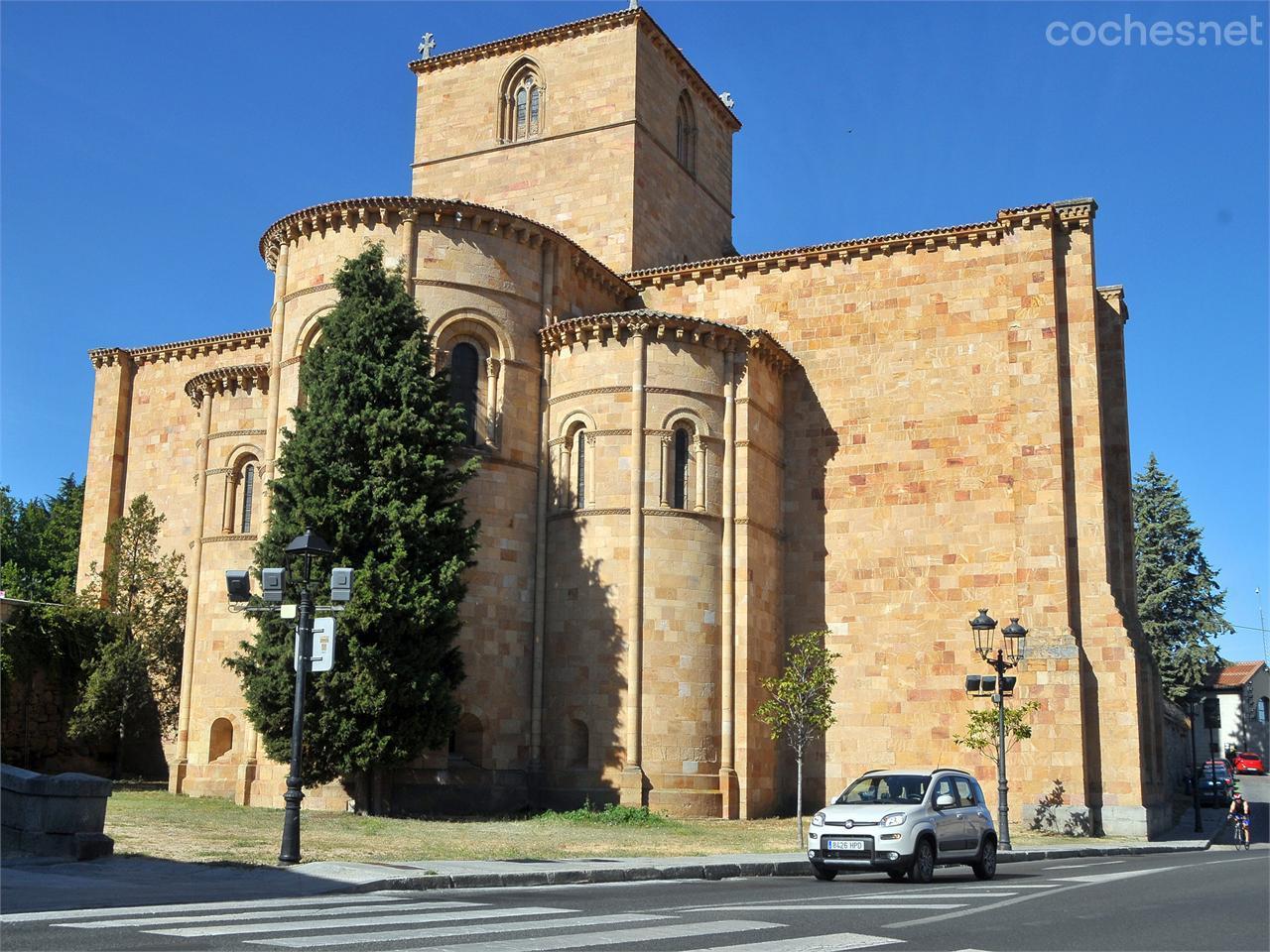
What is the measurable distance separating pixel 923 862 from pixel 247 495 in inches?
871

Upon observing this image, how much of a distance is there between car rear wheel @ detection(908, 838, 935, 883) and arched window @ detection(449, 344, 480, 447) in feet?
51.4

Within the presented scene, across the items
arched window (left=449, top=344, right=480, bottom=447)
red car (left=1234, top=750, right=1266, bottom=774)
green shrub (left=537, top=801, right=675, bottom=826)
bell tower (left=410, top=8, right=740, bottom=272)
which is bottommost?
red car (left=1234, top=750, right=1266, bottom=774)

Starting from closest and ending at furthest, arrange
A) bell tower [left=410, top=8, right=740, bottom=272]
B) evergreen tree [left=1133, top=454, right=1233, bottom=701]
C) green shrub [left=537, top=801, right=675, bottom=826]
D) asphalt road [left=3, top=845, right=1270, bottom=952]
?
asphalt road [left=3, top=845, right=1270, bottom=952]
green shrub [left=537, top=801, right=675, bottom=826]
bell tower [left=410, top=8, right=740, bottom=272]
evergreen tree [left=1133, top=454, right=1233, bottom=701]

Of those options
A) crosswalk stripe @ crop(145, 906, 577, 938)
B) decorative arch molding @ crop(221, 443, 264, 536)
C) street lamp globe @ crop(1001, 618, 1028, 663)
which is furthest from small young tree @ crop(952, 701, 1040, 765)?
decorative arch molding @ crop(221, 443, 264, 536)

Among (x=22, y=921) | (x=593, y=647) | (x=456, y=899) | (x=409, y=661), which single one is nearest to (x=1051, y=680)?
(x=593, y=647)

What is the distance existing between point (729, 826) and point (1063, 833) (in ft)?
24.8

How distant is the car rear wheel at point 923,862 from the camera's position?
55.0 feet

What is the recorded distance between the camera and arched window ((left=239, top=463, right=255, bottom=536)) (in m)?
33.2

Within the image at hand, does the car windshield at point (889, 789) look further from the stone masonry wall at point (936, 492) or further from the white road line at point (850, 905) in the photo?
the stone masonry wall at point (936, 492)

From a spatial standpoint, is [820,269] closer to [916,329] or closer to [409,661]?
[916,329]

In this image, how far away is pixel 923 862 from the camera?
16.9 metres

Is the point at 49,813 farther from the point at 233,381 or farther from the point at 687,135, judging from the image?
the point at 687,135

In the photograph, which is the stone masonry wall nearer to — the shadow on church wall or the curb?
the shadow on church wall

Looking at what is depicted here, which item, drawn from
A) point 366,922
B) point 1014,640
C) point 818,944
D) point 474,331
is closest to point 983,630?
point 1014,640
